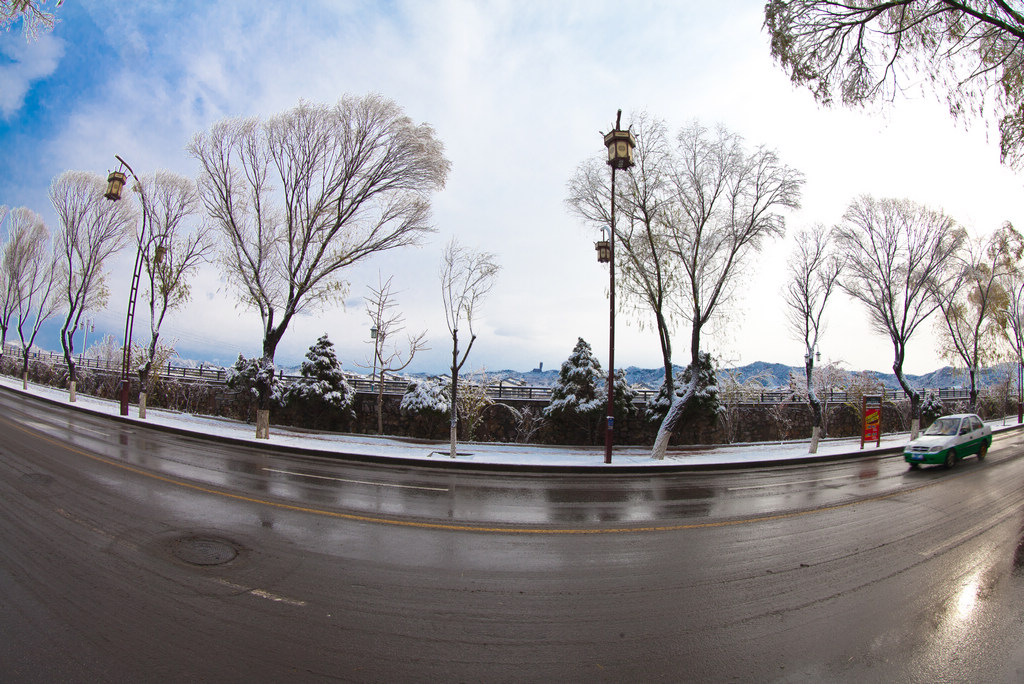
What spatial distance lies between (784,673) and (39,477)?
12136mm

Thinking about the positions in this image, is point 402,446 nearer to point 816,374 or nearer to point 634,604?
point 634,604

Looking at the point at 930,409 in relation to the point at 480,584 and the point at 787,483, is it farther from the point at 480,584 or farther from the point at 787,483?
the point at 480,584

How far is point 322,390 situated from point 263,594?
1566cm

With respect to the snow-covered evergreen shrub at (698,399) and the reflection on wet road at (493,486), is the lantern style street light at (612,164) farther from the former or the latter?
the snow-covered evergreen shrub at (698,399)

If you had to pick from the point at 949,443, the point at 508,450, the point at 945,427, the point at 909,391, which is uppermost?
the point at 909,391

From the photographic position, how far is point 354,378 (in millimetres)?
21453

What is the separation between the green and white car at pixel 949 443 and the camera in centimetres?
1381

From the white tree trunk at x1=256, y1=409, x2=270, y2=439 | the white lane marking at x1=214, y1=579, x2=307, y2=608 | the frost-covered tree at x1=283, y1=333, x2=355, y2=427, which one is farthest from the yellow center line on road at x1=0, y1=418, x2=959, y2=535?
the frost-covered tree at x1=283, y1=333, x2=355, y2=427

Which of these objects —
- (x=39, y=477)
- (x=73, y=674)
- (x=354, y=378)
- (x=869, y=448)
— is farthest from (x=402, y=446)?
(x=869, y=448)

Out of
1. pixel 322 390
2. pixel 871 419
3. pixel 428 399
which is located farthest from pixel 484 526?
pixel 871 419

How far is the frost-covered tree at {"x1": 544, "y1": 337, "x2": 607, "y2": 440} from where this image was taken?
60.2 feet

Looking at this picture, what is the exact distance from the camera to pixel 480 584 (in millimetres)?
4668

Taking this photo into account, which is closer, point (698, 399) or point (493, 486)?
point (493, 486)

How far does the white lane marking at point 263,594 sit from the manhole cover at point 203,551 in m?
0.64
